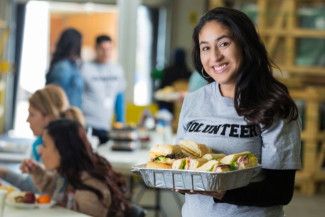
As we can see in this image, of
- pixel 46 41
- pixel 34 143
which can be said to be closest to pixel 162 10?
pixel 46 41

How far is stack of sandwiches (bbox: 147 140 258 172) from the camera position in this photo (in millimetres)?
2041

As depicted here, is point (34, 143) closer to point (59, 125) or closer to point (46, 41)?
point (59, 125)

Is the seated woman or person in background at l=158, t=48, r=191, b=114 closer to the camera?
the seated woman

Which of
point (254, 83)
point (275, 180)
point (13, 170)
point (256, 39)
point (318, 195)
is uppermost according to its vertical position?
point (256, 39)

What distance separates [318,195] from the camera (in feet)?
27.0

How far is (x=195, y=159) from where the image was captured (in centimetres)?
208

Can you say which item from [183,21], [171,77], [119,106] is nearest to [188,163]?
[119,106]

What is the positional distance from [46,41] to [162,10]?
2.57 meters

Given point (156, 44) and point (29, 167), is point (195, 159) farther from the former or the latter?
point (156, 44)

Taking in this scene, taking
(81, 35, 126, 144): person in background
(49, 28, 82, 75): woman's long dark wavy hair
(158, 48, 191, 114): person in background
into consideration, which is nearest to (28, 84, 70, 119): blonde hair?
(49, 28, 82, 75): woman's long dark wavy hair

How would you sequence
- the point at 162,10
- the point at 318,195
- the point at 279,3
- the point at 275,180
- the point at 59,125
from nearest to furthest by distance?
the point at 275,180 < the point at 59,125 < the point at 318,195 < the point at 279,3 < the point at 162,10

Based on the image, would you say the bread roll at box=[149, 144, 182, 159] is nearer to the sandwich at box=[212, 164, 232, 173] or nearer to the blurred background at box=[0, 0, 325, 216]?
the sandwich at box=[212, 164, 232, 173]

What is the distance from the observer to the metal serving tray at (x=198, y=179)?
201 centimetres

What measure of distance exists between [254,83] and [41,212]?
4.47 ft
